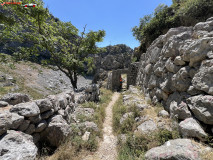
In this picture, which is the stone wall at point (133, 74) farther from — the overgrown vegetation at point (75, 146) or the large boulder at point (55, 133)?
the large boulder at point (55, 133)

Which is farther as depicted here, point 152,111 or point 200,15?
point 200,15

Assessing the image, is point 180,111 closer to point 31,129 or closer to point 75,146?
point 75,146

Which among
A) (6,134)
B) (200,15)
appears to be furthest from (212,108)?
(200,15)

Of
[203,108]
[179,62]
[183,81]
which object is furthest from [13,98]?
[179,62]

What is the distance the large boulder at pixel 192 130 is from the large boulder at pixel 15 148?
4.08 meters

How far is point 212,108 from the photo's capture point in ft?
9.57

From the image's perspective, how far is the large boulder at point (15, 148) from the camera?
5.89 ft

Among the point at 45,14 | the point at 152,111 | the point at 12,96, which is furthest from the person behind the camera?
the point at 45,14

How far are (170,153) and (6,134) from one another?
3.72 meters

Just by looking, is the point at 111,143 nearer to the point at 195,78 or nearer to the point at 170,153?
the point at 170,153

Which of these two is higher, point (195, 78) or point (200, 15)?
point (200, 15)

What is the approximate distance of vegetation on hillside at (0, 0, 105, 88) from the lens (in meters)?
6.66

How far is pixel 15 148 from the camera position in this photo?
193 cm

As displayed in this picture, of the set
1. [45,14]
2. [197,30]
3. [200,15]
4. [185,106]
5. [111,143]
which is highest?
[200,15]
